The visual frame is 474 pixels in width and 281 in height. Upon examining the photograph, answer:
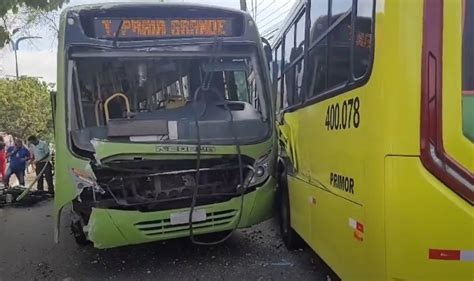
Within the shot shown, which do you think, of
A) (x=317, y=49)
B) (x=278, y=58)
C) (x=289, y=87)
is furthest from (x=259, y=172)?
(x=278, y=58)

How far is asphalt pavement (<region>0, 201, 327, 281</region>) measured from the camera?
5.65m

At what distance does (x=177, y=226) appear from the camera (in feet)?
18.4

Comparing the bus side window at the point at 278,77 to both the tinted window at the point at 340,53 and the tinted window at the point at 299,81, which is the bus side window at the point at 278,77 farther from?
the tinted window at the point at 340,53

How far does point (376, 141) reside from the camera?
2.94 meters

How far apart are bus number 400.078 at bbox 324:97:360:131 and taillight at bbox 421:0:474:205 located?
515 millimetres

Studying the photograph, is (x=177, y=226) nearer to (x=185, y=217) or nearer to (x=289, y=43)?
(x=185, y=217)

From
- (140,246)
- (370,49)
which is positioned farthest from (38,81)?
(370,49)

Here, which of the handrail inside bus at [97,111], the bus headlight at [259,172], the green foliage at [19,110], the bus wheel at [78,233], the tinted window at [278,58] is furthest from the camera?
the green foliage at [19,110]

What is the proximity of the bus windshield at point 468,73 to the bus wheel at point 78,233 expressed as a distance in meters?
4.47

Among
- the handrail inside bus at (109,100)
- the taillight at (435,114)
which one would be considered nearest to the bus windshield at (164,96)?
the handrail inside bus at (109,100)

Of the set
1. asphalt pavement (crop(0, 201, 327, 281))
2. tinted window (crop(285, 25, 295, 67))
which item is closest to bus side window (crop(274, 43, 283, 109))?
tinted window (crop(285, 25, 295, 67))

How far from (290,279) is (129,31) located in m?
3.00

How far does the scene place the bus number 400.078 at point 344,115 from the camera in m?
3.29

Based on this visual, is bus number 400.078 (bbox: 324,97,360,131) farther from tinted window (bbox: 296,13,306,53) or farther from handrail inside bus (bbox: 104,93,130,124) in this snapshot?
handrail inside bus (bbox: 104,93,130,124)
